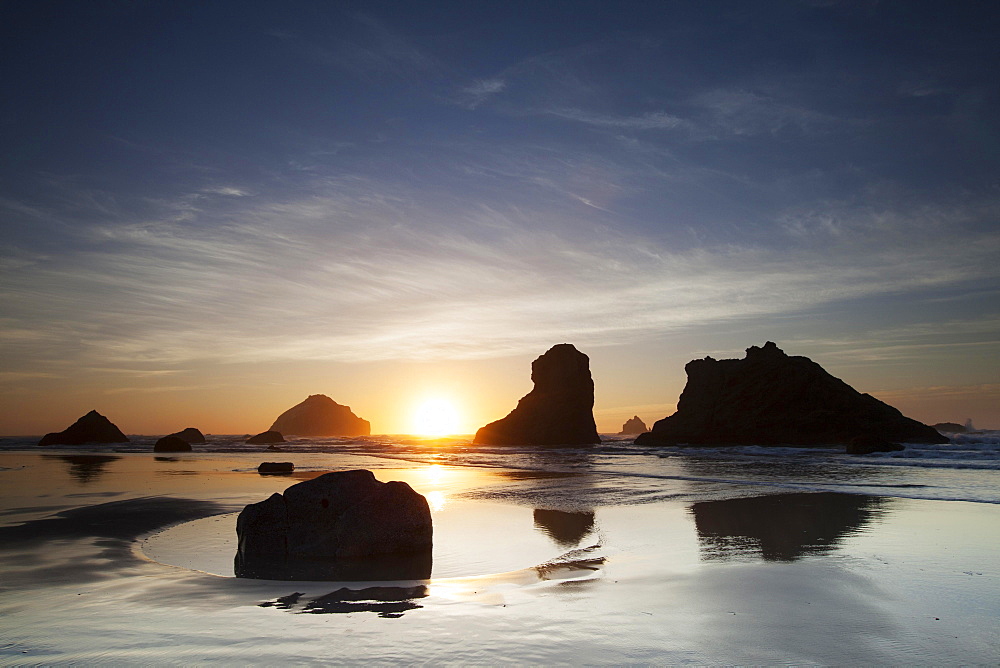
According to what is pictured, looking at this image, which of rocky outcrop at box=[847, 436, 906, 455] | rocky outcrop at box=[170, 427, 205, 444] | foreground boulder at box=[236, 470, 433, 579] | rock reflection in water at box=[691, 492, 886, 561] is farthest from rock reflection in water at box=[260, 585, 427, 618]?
rocky outcrop at box=[170, 427, 205, 444]

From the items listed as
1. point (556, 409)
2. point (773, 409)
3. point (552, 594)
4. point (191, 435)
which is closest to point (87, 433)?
point (191, 435)

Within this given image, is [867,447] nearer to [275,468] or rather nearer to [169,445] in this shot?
[275,468]

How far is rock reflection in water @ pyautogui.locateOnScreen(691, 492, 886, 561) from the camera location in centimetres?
930

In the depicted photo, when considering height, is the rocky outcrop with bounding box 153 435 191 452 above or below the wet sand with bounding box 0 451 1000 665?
below

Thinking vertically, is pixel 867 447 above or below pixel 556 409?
below

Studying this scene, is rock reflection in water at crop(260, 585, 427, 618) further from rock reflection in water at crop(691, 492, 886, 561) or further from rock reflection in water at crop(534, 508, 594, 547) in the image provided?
rock reflection in water at crop(691, 492, 886, 561)

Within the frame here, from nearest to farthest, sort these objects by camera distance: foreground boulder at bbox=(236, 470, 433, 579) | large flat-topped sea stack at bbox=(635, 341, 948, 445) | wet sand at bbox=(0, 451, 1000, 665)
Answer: wet sand at bbox=(0, 451, 1000, 665) → foreground boulder at bbox=(236, 470, 433, 579) → large flat-topped sea stack at bbox=(635, 341, 948, 445)

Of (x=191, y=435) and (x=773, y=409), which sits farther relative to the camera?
(x=191, y=435)

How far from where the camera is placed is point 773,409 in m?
67.9

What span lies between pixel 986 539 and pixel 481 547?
8762 millimetres

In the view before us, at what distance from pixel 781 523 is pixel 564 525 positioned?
14.7 ft

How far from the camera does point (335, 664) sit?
4383 mm

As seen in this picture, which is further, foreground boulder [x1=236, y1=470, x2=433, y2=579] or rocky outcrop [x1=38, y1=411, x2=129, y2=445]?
rocky outcrop [x1=38, y1=411, x2=129, y2=445]

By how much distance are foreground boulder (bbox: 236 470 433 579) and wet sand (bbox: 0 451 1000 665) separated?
1.80 feet
